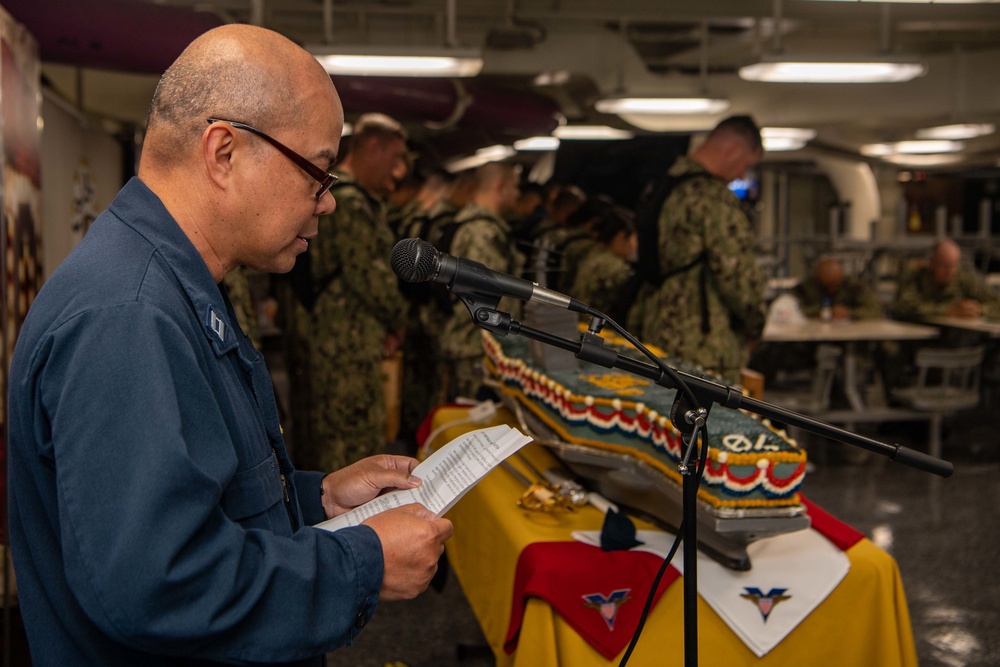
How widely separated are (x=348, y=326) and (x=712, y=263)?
1.59 m

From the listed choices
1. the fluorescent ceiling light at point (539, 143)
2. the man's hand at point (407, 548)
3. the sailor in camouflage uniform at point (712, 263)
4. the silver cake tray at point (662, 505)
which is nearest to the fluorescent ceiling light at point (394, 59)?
the sailor in camouflage uniform at point (712, 263)

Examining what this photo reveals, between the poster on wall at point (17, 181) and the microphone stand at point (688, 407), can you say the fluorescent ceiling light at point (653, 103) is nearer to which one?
the poster on wall at point (17, 181)

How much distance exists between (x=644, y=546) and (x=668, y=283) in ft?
6.34

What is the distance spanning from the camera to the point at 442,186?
6547mm

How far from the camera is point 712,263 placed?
3.36 m

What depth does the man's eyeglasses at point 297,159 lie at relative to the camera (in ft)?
3.21

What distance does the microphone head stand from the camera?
114cm

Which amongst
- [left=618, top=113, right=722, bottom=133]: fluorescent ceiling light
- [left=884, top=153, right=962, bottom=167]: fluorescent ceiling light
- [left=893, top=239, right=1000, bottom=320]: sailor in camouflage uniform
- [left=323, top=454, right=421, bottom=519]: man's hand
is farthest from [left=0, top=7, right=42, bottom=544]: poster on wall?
[left=884, top=153, right=962, bottom=167]: fluorescent ceiling light

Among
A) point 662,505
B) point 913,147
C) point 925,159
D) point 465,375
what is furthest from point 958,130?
point 662,505

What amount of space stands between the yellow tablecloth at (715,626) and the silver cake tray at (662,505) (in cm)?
8

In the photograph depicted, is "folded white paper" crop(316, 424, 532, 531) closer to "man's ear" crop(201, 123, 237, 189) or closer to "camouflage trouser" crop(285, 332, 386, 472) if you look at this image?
"man's ear" crop(201, 123, 237, 189)

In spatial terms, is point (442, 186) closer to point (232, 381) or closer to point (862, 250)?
point (862, 250)

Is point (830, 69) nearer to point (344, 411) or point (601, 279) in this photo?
point (601, 279)

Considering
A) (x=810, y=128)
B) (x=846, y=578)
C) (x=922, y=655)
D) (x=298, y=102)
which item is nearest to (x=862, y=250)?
(x=810, y=128)
